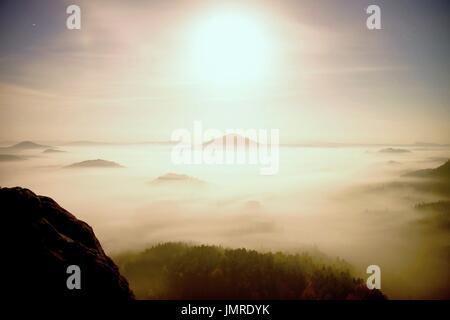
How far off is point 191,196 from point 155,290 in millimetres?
1598

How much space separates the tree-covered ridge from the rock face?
1.79 m

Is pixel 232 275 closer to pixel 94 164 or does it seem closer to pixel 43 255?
pixel 94 164

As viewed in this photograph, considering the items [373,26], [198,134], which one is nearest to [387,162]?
[373,26]

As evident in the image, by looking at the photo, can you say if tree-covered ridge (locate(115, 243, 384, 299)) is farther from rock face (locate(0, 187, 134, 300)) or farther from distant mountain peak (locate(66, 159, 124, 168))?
rock face (locate(0, 187, 134, 300))

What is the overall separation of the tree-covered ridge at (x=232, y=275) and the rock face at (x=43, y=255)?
5.88ft

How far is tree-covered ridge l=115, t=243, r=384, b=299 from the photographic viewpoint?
18.9 feet

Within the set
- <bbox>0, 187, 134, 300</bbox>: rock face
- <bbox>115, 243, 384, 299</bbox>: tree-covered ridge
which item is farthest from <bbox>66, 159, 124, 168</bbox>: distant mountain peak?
<bbox>0, 187, 134, 300</bbox>: rock face

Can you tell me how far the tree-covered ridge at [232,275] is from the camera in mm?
5762

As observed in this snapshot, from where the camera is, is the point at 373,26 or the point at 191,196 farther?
the point at 191,196

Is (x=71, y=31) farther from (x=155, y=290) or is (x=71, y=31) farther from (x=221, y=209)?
(x=155, y=290)

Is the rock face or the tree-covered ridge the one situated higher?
the rock face

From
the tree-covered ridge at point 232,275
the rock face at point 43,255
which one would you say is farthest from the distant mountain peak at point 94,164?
the rock face at point 43,255

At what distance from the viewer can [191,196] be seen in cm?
607
